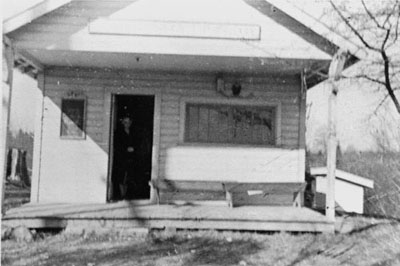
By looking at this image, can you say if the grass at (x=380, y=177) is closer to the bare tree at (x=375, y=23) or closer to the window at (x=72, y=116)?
the bare tree at (x=375, y=23)

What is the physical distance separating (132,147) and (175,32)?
4085 mm

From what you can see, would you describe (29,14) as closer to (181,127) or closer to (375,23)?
(181,127)

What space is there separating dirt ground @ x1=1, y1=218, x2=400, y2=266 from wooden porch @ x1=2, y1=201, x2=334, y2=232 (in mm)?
143

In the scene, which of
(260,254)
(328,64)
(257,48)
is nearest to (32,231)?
(260,254)

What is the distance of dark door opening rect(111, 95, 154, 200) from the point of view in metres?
10.6

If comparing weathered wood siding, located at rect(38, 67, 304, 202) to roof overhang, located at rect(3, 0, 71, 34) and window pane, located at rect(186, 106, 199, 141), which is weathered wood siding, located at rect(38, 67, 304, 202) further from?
roof overhang, located at rect(3, 0, 71, 34)

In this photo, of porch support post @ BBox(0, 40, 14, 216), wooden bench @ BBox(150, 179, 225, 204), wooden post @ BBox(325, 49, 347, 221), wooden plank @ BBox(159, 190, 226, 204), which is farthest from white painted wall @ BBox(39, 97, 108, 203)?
wooden post @ BBox(325, 49, 347, 221)

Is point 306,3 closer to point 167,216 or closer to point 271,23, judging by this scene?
point 271,23

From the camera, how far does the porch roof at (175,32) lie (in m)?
7.35

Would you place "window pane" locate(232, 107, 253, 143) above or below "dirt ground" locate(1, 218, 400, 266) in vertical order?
above

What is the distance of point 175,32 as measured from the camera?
24.2ft

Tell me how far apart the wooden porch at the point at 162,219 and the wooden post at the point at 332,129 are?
356 mm

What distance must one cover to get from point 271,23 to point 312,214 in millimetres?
3368

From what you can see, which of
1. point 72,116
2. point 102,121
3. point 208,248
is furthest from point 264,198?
point 72,116
